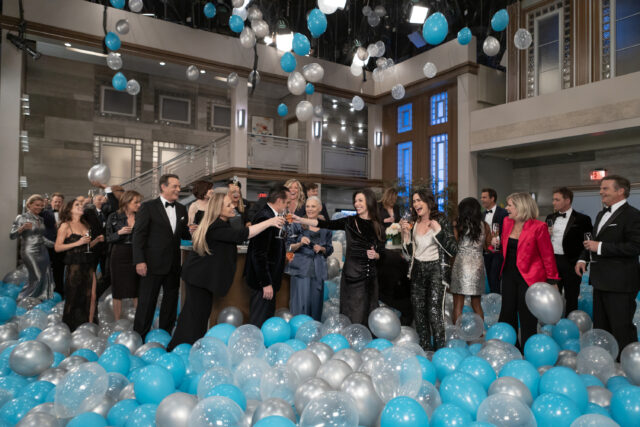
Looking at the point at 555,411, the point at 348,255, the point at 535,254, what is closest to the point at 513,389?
the point at 555,411

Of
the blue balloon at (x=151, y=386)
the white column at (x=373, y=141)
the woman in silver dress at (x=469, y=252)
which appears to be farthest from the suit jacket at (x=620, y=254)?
the white column at (x=373, y=141)

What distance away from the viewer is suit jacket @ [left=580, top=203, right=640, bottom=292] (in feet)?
10.9

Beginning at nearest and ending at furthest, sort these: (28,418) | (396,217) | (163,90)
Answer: (28,418) → (396,217) → (163,90)

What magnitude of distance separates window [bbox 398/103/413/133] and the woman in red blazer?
1003cm

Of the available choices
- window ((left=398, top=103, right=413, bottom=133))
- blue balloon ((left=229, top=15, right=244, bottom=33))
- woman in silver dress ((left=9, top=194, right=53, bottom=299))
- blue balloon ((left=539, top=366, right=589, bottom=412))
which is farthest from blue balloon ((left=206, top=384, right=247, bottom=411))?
window ((left=398, top=103, right=413, bottom=133))

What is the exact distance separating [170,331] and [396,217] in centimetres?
296

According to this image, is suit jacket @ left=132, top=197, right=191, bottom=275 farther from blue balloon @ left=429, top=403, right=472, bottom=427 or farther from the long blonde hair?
blue balloon @ left=429, top=403, right=472, bottom=427

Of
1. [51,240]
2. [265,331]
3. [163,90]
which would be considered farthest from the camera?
[163,90]

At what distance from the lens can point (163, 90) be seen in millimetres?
13969

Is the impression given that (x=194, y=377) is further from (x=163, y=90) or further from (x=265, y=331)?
(x=163, y=90)

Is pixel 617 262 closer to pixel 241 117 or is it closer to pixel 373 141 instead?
pixel 241 117

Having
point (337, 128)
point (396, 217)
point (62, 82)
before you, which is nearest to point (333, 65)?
point (337, 128)

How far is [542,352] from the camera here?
10.6ft

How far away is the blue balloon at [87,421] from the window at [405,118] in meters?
12.4
